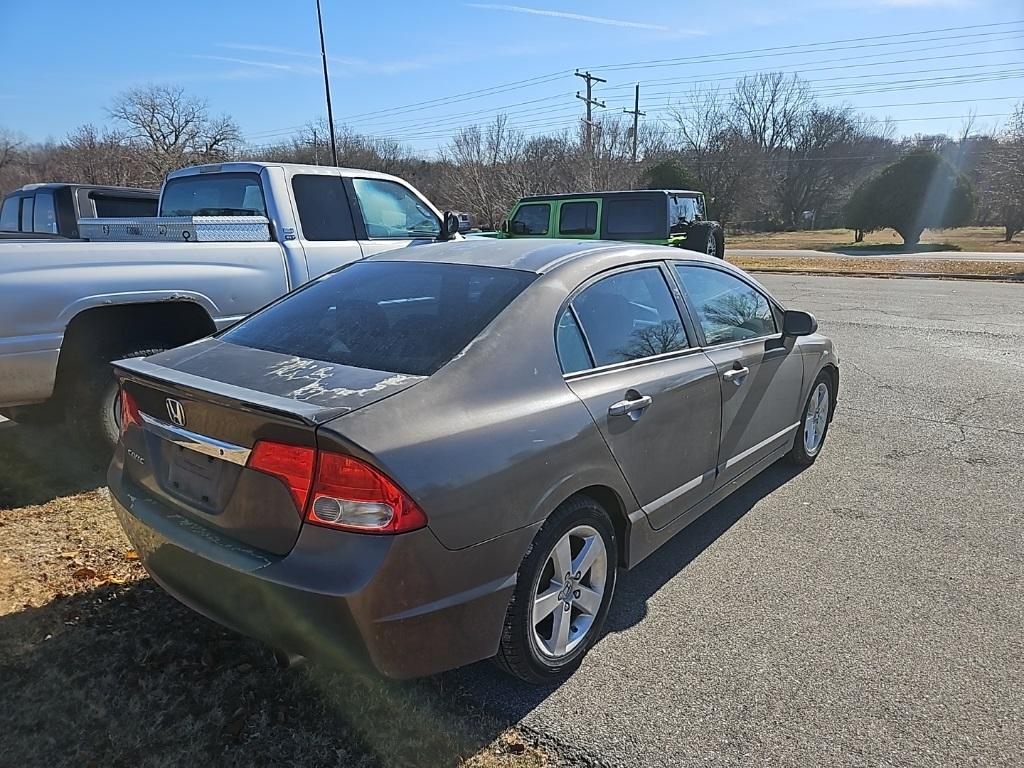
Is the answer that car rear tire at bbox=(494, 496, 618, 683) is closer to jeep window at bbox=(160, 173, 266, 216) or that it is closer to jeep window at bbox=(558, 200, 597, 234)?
jeep window at bbox=(160, 173, 266, 216)

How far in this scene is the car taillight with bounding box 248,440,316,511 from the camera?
205cm

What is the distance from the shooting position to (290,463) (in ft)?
6.82

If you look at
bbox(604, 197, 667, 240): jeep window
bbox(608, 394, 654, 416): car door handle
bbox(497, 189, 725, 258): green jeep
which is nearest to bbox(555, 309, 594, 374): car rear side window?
bbox(608, 394, 654, 416): car door handle

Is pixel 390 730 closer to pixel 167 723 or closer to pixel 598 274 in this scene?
pixel 167 723

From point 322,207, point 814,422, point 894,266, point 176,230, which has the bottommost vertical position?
point 894,266

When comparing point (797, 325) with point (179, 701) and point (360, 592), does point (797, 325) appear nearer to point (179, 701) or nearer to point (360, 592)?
point (360, 592)

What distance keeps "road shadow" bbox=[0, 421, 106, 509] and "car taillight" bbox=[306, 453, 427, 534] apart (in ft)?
10.2

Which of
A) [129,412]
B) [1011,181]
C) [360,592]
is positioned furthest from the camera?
[1011,181]

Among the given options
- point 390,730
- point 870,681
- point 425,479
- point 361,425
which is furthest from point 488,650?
point 870,681

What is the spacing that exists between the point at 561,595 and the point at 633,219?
11144 mm

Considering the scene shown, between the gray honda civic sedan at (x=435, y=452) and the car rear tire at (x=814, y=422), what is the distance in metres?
1.45

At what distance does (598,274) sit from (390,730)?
200 cm

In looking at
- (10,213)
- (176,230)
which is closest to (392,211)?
(176,230)

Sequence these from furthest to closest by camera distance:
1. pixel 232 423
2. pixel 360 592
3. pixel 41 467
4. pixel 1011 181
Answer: pixel 1011 181, pixel 41 467, pixel 232 423, pixel 360 592
